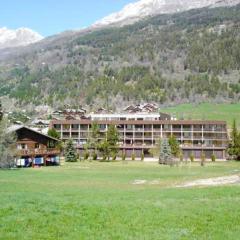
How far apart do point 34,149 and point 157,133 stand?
5215cm

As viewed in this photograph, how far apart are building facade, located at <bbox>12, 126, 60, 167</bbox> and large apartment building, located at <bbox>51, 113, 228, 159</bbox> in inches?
1382

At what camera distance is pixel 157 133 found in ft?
446

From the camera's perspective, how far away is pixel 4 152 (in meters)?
66.2

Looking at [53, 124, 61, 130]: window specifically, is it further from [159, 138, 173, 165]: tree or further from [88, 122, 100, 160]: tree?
[159, 138, 173, 165]: tree

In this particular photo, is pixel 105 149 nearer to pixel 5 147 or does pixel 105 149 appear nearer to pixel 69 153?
pixel 69 153

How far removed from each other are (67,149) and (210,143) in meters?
46.3

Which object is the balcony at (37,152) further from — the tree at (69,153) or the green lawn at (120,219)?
the green lawn at (120,219)

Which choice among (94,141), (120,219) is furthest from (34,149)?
(120,219)

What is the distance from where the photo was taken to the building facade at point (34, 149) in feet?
291

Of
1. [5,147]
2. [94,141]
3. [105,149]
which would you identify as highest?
[94,141]

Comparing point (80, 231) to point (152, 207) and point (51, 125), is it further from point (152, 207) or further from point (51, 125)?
point (51, 125)

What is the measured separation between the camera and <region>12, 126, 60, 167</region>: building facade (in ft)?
291

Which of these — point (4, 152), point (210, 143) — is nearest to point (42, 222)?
point (4, 152)

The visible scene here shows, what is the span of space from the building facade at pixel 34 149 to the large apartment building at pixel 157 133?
35113 millimetres
